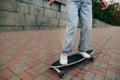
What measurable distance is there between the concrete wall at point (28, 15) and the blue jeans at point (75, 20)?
2939 millimetres

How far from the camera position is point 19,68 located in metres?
1.64

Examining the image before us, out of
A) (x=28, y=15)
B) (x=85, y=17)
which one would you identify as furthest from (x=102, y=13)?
(x=85, y=17)

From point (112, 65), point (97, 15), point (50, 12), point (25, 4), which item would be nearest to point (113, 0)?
point (97, 15)

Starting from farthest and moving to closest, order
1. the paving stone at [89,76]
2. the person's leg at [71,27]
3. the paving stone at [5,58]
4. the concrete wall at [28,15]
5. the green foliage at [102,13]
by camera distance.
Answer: the green foliage at [102,13]
the concrete wall at [28,15]
the paving stone at [5,58]
the person's leg at [71,27]
the paving stone at [89,76]

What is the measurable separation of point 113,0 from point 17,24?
70.1 ft

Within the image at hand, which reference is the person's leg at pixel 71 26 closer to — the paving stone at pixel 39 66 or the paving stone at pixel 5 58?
the paving stone at pixel 39 66

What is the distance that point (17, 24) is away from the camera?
4.37m

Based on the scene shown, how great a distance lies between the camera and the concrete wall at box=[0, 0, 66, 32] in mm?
3916

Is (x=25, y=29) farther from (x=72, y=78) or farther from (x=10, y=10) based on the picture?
(x=72, y=78)

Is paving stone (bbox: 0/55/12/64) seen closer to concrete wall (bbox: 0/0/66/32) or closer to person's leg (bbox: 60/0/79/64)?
person's leg (bbox: 60/0/79/64)

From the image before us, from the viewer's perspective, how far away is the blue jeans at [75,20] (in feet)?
5.30

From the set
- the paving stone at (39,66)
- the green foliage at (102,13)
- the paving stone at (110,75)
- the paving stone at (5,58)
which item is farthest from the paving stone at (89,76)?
the green foliage at (102,13)

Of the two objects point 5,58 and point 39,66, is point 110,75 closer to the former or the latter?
point 39,66

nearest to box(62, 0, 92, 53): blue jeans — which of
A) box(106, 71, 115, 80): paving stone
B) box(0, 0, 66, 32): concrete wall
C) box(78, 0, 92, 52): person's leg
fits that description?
box(78, 0, 92, 52): person's leg
